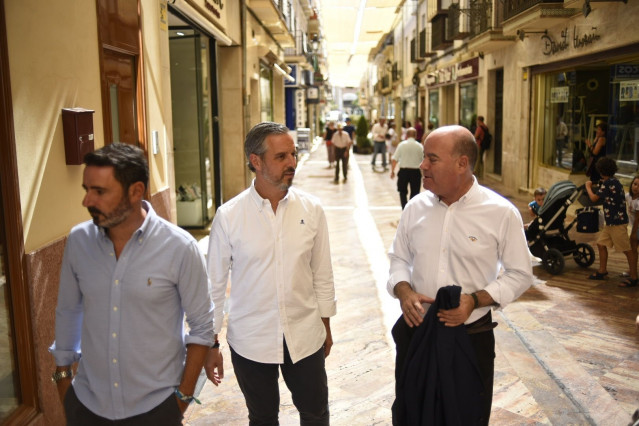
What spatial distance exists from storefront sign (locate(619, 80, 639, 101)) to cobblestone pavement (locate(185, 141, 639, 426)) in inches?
134

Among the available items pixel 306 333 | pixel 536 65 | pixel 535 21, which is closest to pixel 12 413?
pixel 306 333

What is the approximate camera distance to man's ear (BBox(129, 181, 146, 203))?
7.38 feet

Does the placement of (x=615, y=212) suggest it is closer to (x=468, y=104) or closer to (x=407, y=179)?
(x=407, y=179)

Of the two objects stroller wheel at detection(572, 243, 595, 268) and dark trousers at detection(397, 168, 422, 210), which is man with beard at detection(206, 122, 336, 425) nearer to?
stroller wheel at detection(572, 243, 595, 268)

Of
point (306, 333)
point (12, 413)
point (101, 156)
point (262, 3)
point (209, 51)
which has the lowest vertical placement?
point (12, 413)

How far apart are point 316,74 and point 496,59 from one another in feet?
90.8

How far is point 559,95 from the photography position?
1355 centimetres

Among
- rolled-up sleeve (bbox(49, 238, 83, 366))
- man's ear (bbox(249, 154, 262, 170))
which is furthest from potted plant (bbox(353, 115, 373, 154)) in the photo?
rolled-up sleeve (bbox(49, 238, 83, 366))

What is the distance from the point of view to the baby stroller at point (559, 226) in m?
7.43

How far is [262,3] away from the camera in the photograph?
14500 mm

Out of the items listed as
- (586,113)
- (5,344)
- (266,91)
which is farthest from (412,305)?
(266,91)

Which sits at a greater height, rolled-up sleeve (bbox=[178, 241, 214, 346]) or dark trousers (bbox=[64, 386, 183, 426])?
rolled-up sleeve (bbox=[178, 241, 214, 346])

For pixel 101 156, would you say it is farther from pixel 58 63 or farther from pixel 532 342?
pixel 532 342

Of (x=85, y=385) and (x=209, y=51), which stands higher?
(x=209, y=51)
